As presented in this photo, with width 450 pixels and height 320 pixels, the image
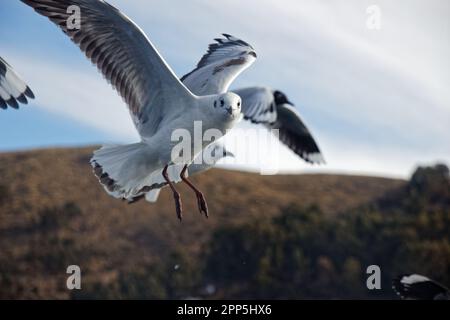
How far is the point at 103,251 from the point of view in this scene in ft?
54.8

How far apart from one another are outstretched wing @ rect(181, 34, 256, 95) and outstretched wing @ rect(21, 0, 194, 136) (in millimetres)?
661

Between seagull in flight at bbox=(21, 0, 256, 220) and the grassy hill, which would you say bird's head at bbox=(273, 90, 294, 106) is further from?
the grassy hill

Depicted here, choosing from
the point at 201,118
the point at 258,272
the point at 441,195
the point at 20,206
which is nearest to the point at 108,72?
the point at 201,118

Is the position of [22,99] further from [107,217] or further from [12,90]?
[107,217]

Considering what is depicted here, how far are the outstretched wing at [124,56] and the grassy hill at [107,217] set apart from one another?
8.22 meters

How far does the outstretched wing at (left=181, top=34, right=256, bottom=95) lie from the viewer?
21.4 feet

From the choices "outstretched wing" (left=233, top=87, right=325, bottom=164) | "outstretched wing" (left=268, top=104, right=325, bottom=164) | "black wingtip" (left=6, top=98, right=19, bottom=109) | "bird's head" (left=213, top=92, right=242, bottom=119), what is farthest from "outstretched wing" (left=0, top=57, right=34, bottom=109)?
"outstretched wing" (left=268, top=104, right=325, bottom=164)

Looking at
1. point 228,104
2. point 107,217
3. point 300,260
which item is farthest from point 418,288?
point 107,217

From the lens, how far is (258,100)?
7.80 m

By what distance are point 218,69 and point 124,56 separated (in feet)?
3.87

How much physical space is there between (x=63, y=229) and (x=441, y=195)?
954 centimetres

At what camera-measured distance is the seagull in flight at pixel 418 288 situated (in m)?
6.95

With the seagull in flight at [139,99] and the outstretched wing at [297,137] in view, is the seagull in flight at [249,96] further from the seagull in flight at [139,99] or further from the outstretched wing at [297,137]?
the seagull in flight at [139,99]
